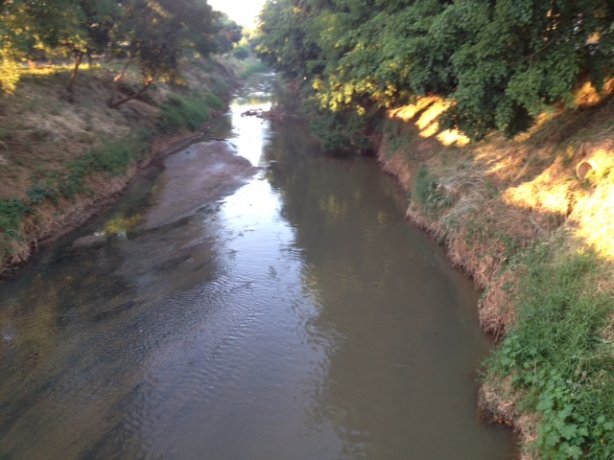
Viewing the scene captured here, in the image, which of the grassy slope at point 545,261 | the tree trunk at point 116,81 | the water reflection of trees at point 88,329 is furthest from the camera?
the tree trunk at point 116,81

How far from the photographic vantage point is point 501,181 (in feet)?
43.1

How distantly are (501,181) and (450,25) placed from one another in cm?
438

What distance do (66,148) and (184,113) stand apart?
15522 mm

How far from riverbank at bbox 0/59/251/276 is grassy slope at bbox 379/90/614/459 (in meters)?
12.2

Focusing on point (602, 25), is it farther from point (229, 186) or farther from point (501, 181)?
point (229, 186)

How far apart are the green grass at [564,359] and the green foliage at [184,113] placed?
2575cm

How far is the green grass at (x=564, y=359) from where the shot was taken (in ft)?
19.3

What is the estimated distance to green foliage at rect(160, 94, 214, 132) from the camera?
99.6 feet

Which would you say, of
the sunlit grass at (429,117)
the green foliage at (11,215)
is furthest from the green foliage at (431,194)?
the green foliage at (11,215)

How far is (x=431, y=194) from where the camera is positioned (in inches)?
613

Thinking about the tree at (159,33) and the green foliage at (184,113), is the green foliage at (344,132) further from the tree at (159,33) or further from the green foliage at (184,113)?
the green foliage at (184,113)

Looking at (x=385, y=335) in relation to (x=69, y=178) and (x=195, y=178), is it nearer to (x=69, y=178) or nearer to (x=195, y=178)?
(x=69, y=178)

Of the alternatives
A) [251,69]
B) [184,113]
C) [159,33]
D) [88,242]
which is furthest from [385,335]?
[251,69]

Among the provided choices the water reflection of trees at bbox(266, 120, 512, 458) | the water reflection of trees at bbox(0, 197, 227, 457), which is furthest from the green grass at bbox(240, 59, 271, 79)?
the water reflection of trees at bbox(0, 197, 227, 457)
